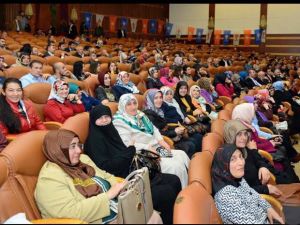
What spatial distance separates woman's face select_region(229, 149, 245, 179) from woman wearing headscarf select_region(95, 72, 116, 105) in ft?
8.69

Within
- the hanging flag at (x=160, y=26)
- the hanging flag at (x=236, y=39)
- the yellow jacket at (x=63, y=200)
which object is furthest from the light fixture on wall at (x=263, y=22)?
the yellow jacket at (x=63, y=200)

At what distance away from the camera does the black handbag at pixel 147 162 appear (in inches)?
111

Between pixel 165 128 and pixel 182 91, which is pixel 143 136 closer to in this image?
pixel 165 128

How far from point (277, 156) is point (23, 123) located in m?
2.34

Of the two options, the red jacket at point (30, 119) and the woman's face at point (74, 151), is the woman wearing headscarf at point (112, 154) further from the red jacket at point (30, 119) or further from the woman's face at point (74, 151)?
the red jacket at point (30, 119)

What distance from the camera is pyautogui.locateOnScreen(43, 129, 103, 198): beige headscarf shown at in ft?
6.98

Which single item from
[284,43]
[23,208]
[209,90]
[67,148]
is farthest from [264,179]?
[284,43]

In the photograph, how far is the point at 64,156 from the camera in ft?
7.02

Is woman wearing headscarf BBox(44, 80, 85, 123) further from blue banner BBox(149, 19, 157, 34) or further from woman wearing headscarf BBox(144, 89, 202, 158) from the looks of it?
blue banner BBox(149, 19, 157, 34)

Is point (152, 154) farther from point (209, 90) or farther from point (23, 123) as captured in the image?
point (209, 90)

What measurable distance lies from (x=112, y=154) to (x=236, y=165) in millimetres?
1043

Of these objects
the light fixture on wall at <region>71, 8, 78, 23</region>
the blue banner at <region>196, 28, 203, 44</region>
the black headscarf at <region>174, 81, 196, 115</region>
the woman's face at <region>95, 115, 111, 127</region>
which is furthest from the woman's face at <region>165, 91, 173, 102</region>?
the blue banner at <region>196, 28, 203, 44</region>

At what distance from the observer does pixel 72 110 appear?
3.87 metres

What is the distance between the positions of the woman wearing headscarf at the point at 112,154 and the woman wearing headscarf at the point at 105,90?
5.66ft
